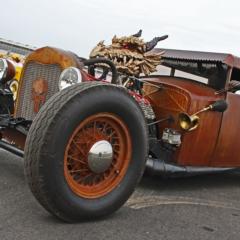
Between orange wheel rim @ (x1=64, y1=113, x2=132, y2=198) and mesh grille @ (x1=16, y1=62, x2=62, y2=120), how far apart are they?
0.94 meters

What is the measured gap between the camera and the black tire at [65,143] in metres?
3.69

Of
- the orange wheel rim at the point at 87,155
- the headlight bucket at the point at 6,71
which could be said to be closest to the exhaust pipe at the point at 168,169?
the orange wheel rim at the point at 87,155

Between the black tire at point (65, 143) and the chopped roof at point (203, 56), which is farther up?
the chopped roof at point (203, 56)

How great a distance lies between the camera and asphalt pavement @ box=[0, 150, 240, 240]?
3697 mm

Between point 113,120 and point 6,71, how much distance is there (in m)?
2.04

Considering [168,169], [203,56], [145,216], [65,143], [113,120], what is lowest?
[145,216]

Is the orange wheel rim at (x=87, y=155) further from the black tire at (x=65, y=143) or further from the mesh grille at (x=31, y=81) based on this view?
the mesh grille at (x=31, y=81)

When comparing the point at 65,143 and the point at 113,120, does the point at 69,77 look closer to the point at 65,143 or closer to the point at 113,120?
the point at 113,120

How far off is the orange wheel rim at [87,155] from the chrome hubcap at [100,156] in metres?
0.02

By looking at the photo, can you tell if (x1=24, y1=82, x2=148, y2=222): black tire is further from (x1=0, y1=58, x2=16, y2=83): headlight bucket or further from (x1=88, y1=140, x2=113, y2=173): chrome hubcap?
(x1=0, y1=58, x2=16, y2=83): headlight bucket

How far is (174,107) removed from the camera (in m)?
5.50

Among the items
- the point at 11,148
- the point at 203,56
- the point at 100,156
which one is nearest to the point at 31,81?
the point at 11,148

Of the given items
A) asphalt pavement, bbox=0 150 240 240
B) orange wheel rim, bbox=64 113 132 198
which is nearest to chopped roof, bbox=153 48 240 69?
asphalt pavement, bbox=0 150 240 240

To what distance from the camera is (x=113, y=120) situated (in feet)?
13.6
